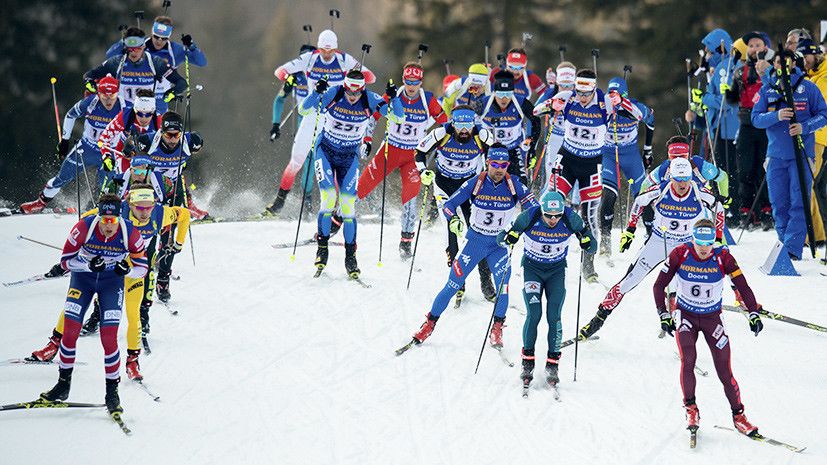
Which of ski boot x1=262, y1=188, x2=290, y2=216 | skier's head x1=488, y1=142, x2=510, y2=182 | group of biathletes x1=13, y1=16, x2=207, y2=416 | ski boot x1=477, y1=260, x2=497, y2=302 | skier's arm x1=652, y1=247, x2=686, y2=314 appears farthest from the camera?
ski boot x1=262, y1=188, x2=290, y2=216

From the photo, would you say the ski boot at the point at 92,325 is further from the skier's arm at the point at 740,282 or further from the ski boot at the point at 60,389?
the skier's arm at the point at 740,282

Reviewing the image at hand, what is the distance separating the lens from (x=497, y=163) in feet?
35.4

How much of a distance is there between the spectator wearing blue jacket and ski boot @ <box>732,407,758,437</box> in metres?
5.17

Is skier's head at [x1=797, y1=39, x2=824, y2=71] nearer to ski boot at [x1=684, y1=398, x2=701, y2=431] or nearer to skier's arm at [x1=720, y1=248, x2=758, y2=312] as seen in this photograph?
skier's arm at [x1=720, y1=248, x2=758, y2=312]

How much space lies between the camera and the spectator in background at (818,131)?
14.3 meters

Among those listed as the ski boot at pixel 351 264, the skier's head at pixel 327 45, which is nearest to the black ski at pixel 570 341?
the ski boot at pixel 351 264

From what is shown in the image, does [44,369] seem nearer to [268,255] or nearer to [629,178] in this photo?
[268,255]

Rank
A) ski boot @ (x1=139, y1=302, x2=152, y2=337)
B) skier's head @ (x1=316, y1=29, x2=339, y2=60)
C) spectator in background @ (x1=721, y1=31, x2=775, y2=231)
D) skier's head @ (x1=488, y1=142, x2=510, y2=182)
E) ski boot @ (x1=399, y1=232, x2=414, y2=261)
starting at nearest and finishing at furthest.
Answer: ski boot @ (x1=139, y1=302, x2=152, y2=337) → skier's head @ (x1=488, y1=142, x2=510, y2=182) → ski boot @ (x1=399, y1=232, x2=414, y2=261) → spectator in background @ (x1=721, y1=31, x2=775, y2=231) → skier's head @ (x1=316, y1=29, x2=339, y2=60)

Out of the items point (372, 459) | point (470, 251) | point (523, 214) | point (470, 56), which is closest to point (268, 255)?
point (470, 251)

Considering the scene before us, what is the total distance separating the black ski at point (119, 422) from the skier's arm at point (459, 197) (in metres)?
3.60

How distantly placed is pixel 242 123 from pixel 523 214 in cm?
1958

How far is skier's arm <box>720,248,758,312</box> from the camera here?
361 inches

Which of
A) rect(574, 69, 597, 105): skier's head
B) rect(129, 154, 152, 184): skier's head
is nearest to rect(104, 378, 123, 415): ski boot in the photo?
rect(129, 154, 152, 184): skier's head

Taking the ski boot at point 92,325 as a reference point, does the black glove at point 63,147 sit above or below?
above
